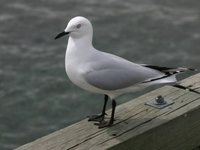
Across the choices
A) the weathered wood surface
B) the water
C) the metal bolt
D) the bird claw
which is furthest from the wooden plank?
the water

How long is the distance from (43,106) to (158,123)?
10.5 feet

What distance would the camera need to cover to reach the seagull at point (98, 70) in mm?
3381

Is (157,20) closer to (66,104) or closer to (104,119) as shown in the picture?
(66,104)

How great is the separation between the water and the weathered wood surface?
2610mm

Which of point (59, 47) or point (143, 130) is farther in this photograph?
point (59, 47)

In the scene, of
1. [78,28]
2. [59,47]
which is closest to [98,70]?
[78,28]

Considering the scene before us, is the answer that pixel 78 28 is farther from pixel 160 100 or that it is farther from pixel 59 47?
pixel 59 47

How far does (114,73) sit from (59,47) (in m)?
4.01

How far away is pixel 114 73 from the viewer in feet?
11.4

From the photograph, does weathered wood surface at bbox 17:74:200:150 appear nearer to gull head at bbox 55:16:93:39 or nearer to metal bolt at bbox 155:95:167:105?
metal bolt at bbox 155:95:167:105

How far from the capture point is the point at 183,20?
822 centimetres

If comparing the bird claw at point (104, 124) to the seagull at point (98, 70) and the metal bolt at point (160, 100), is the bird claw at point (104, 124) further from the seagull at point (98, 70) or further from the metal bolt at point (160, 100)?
the metal bolt at point (160, 100)

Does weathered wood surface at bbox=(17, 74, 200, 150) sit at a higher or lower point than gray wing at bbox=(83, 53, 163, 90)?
lower

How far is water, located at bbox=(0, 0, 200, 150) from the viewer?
6.16 m
